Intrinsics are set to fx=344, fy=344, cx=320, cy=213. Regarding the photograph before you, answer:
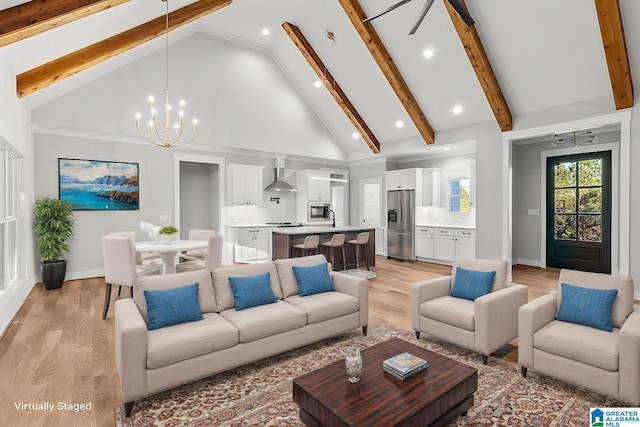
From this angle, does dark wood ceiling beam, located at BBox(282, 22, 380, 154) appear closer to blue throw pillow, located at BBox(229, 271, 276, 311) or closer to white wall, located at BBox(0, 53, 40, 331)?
white wall, located at BBox(0, 53, 40, 331)

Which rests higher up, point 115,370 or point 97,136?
point 97,136

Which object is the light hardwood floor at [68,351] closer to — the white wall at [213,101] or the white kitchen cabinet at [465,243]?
the white kitchen cabinet at [465,243]

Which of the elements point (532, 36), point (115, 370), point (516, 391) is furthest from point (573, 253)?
point (115, 370)

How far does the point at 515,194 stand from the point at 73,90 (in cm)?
892

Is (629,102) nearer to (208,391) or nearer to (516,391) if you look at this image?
(516,391)

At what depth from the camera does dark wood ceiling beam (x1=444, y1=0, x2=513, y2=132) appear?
4820mm

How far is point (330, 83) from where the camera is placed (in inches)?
293

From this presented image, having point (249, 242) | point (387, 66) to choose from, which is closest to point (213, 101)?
point (249, 242)

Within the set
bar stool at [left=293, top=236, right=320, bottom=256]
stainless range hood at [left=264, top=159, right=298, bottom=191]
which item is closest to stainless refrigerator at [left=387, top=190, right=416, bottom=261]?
stainless range hood at [left=264, top=159, right=298, bottom=191]

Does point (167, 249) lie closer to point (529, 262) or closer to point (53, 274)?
point (53, 274)

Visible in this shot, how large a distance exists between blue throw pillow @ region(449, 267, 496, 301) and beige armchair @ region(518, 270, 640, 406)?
0.55 metres

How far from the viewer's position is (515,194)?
7.78 meters

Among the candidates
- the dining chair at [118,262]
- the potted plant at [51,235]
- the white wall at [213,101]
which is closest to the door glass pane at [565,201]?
the white wall at [213,101]

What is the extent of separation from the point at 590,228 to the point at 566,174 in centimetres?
117
